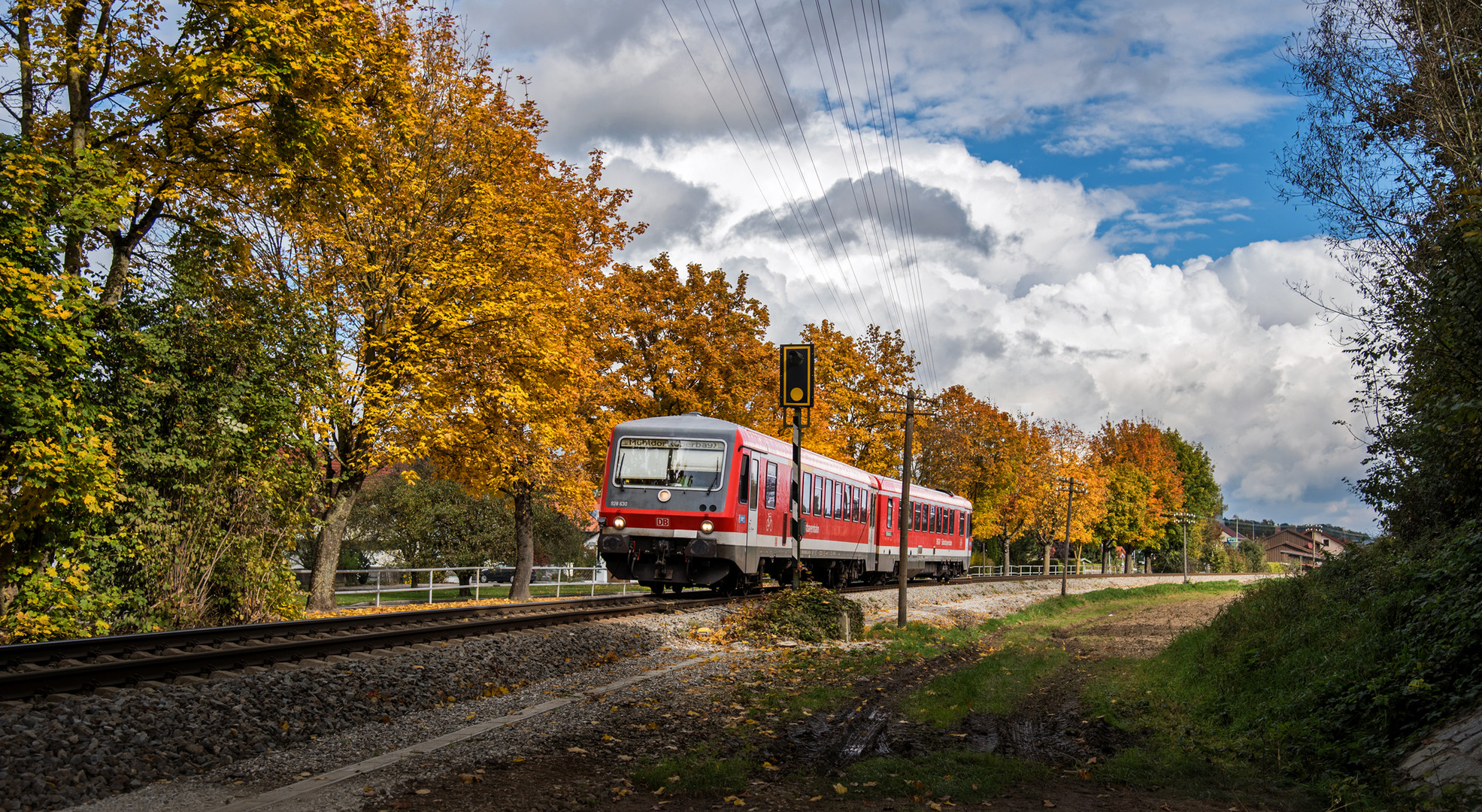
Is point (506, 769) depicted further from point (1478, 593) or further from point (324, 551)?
point (324, 551)

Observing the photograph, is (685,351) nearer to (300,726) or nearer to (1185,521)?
(300,726)

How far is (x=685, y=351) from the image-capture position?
105 feet

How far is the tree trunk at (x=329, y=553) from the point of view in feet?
63.3

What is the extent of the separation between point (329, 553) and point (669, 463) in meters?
7.33

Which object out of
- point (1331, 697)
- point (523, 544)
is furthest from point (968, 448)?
point (1331, 697)

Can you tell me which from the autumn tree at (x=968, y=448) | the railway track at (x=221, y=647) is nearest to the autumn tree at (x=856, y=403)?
the autumn tree at (x=968, y=448)

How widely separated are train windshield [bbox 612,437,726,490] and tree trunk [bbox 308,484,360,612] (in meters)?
5.94

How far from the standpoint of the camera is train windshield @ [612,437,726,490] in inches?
727

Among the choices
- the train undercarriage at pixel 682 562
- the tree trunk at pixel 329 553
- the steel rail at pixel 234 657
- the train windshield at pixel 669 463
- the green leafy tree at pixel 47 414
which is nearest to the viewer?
the steel rail at pixel 234 657

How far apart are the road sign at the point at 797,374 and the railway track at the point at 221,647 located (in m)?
4.77

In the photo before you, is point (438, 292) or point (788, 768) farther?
point (438, 292)

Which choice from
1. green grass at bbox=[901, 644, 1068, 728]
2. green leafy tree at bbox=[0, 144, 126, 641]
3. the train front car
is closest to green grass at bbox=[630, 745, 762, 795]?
green grass at bbox=[901, 644, 1068, 728]

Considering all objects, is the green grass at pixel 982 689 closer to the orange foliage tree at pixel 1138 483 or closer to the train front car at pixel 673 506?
the train front car at pixel 673 506

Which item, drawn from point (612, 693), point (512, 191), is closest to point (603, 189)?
point (512, 191)
